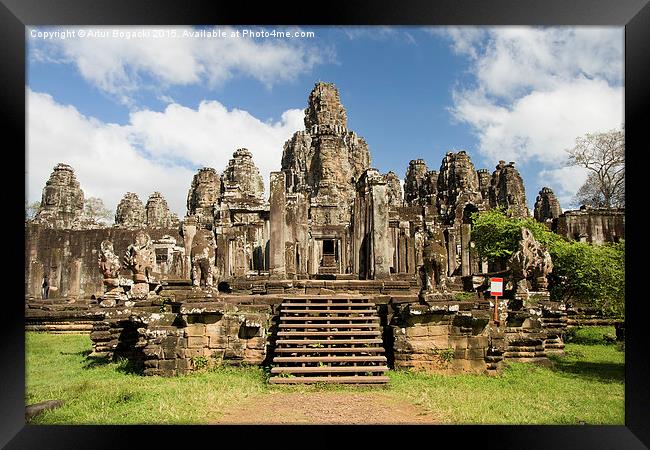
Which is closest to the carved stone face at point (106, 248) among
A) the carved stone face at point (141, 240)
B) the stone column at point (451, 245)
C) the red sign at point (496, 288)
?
the carved stone face at point (141, 240)

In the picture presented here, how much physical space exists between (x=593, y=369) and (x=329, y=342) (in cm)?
533

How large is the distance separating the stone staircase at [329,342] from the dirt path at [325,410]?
0.57 meters

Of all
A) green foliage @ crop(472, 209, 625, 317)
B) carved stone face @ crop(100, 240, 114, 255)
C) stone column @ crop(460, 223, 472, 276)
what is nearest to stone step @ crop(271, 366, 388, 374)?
carved stone face @ crop(100, 240, 114, 255)

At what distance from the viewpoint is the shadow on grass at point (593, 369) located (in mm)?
8391

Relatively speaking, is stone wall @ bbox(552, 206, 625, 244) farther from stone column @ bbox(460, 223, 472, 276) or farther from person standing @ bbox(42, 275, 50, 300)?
person standing @ bbox(42, 275, 50, 300)

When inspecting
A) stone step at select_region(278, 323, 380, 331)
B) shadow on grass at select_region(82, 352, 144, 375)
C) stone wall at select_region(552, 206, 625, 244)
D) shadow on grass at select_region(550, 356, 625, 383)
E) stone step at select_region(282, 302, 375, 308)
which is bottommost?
shadow on grass at select_region(550, 356, 625, 383)

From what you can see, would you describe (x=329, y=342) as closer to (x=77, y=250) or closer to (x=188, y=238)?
(x=188, y=238)

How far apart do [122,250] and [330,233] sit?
12629 millimetres

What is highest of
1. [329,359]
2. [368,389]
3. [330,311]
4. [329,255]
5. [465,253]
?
[465,253]

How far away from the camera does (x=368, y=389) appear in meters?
7.13

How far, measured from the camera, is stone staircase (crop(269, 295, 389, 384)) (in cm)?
741

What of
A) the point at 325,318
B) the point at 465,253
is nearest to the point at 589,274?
the point at 465,253

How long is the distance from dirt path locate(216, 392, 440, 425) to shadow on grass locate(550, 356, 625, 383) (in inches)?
168
